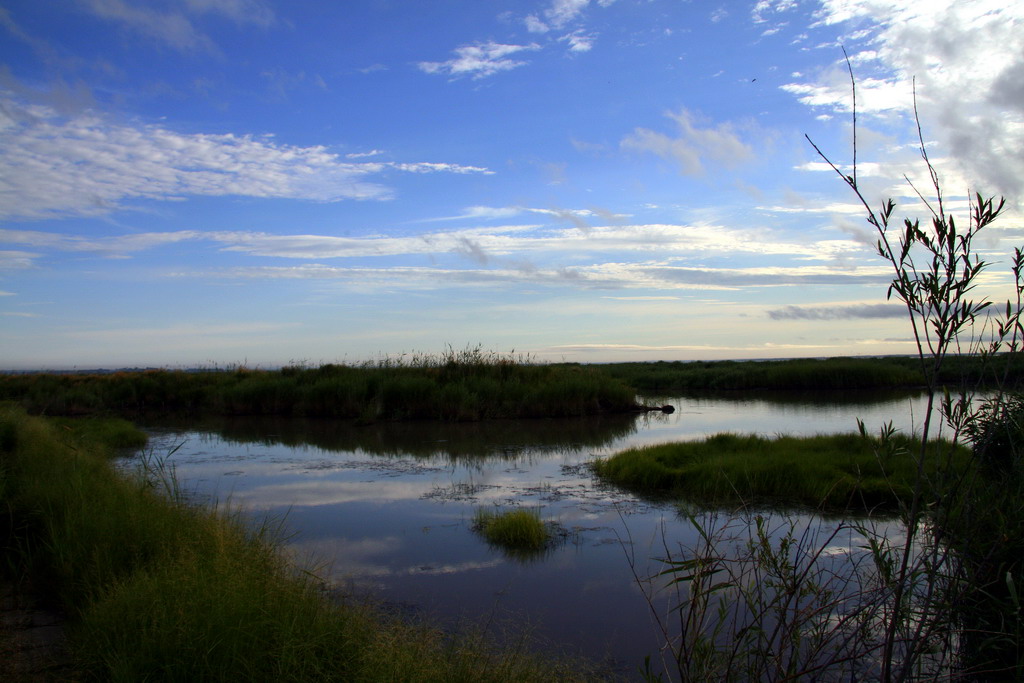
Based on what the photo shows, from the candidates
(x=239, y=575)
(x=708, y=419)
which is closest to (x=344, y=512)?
(x=239, y=575)

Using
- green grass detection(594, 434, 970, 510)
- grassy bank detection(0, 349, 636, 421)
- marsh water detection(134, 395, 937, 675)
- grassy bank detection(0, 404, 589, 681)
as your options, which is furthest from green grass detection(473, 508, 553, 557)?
grassy bank detection(0, 349, 636, 421)

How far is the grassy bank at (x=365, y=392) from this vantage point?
1591 cm

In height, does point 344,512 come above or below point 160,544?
below

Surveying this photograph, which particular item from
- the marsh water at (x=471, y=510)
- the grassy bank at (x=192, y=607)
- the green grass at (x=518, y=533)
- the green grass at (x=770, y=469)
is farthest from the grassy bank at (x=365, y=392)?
the grassy bank at (x=192, y=607)

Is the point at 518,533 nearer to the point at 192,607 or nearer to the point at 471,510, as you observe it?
the point at 471,510

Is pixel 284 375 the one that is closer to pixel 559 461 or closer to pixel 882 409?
pixel 559 461

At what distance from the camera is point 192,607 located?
119 inches

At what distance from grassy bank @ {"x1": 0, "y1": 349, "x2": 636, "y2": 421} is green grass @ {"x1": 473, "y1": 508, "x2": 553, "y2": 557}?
368 inches

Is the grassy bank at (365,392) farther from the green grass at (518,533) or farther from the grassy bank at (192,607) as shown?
the grassy bank at (192,607)

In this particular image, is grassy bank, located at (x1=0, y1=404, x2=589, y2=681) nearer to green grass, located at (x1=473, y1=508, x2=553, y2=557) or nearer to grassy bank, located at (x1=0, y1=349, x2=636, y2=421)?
green grass, located at (x1=473, y1=508, x2=553, y2=557)

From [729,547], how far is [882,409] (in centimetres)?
1418

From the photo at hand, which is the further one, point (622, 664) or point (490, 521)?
point (490, 521)

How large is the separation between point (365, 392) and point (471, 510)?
10.3 metres

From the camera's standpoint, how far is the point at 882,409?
16.9 m
